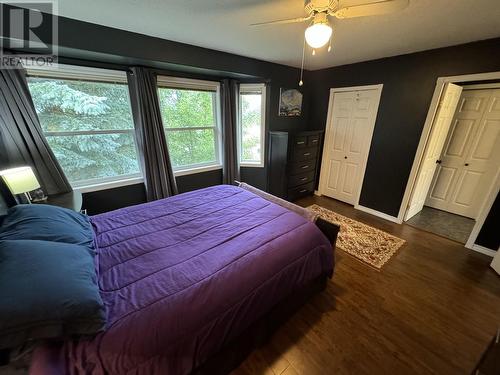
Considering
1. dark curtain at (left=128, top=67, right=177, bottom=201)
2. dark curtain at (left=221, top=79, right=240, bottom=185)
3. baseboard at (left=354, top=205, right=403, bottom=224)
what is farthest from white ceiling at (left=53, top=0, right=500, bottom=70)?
baseboard at (left=354, top=205, right=403, bottom=224)

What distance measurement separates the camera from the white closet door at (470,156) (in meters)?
2.90

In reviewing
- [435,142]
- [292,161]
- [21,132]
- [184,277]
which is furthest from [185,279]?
[435,142]

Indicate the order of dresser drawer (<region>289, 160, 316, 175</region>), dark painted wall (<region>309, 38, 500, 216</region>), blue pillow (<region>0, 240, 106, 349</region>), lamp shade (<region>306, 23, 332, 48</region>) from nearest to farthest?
blue pillow (<region>0, 240, 106, 349</region>) < lamp shade (<region>306, 23, 332, 48</region>) < dark painted wall (<region>309, 38, 500, 216</region>) < dresser drawer (<region>289, 160, 316, 175</region>)

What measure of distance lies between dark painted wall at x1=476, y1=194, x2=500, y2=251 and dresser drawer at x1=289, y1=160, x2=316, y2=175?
7.68 ft

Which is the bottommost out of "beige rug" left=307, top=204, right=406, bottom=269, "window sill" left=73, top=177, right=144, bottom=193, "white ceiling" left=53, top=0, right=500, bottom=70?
"beige rug" left=307, top=204, right=406, bottom=269

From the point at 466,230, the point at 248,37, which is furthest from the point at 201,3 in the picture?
the point at 466,230

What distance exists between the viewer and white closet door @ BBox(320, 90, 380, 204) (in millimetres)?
3268

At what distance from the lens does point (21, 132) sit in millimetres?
1875

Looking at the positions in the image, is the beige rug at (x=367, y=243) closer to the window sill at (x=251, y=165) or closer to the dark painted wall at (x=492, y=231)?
the dark painted wall at (x=492, y=231)

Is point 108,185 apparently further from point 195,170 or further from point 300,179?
point 300,179

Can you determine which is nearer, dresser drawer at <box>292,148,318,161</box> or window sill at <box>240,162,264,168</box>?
dresser drawer at <box>292,148,318,161</box>

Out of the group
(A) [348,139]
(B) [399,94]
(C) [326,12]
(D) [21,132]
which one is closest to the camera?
(C) [326,12]

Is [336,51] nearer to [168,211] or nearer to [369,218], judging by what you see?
[369,218]

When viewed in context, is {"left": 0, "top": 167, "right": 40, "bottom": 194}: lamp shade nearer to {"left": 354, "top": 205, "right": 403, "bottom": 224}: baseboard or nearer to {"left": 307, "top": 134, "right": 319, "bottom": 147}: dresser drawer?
{"left": 307, "top": 134, "right": 319, "bottom": 147}: dresser drawer
